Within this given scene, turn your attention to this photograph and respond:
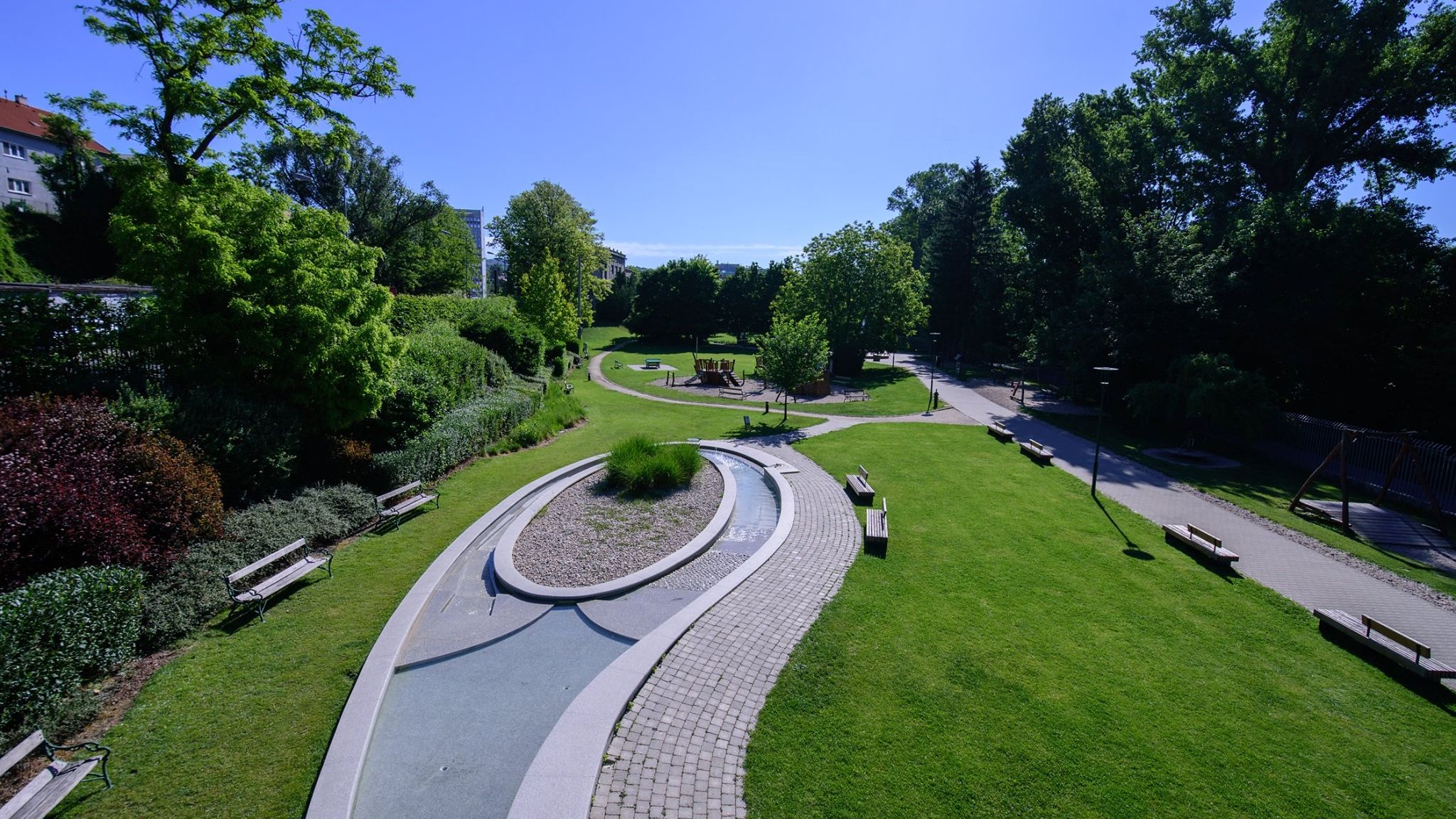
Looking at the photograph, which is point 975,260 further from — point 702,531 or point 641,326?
point 702,531

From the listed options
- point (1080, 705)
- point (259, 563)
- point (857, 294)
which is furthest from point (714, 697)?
point (857, 294)

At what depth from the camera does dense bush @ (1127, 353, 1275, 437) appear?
1845 centimetres

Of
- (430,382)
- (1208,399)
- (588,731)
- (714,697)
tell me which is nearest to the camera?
(588,731)

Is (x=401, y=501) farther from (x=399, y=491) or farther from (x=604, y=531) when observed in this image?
(x=604, y=531)

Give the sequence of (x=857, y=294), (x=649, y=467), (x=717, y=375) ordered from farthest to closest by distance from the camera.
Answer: (x=857, y=294), (x=717, y=375), (x=649, y=467)

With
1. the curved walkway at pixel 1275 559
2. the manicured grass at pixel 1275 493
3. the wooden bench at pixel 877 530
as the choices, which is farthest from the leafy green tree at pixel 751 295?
the wooden bench at pixel 877 530

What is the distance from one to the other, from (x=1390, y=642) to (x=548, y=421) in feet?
66.0

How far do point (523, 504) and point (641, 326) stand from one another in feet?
152

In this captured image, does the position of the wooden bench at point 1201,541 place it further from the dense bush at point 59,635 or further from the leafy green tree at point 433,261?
the leafy green tree at point 433,261

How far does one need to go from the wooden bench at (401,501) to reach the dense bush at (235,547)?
0.25 metres

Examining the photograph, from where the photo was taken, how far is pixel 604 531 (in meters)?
11.5

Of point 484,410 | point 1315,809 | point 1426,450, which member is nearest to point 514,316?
point 484,410

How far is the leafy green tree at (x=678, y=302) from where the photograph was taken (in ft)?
186

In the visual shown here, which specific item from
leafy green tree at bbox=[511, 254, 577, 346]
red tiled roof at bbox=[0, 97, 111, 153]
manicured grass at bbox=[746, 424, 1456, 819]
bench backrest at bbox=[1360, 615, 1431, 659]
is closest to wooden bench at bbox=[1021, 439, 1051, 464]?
manicured grass at bbox=[746, 424, 1456, 819]
